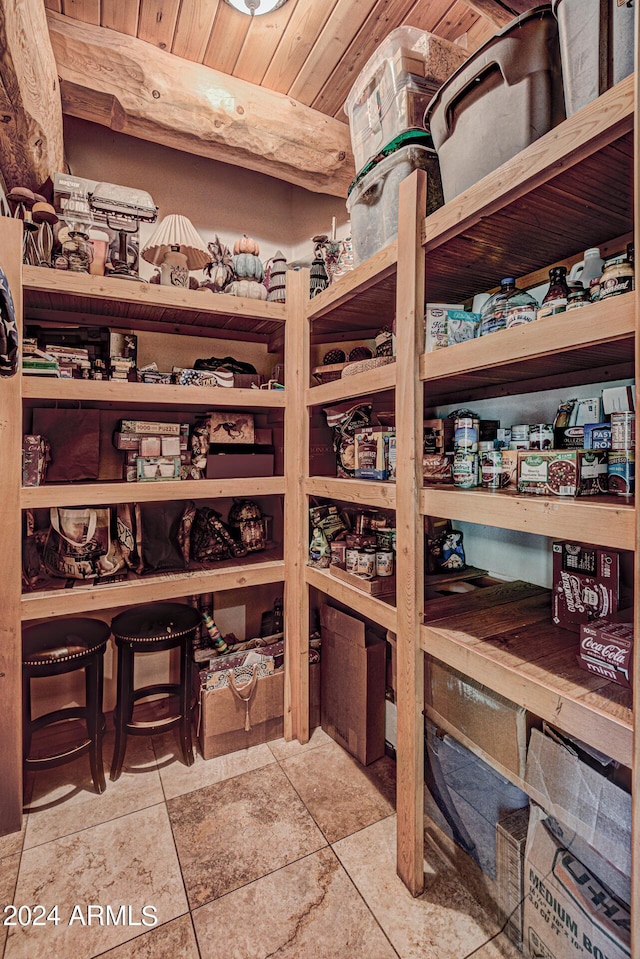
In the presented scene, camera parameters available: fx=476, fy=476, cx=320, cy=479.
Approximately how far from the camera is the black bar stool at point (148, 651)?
1.98 m

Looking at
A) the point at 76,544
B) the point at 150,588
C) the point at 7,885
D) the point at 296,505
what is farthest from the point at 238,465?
the point at 7,885

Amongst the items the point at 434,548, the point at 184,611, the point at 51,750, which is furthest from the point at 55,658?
the point at 434,548

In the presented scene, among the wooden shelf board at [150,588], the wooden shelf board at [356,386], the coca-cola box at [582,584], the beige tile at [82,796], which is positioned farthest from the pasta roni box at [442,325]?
the beige tile at [82,796]

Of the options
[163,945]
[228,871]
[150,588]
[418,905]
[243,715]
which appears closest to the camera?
[163,945]

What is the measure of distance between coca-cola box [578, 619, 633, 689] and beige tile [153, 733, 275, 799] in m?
1.55

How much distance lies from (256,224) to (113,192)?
0.98 m

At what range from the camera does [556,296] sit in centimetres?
119

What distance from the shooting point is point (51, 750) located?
2.20 metres

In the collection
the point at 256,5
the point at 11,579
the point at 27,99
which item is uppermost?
the point at 256,5

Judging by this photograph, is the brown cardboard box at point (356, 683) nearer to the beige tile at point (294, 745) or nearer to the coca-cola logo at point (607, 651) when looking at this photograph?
the beige tile at point (294, 745)

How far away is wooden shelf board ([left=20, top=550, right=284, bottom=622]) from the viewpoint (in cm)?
185

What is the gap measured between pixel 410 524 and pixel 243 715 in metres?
1.33

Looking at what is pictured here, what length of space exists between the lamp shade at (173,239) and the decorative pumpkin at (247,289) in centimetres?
20

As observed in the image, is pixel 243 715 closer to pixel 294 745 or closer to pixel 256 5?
pixel 294 745
